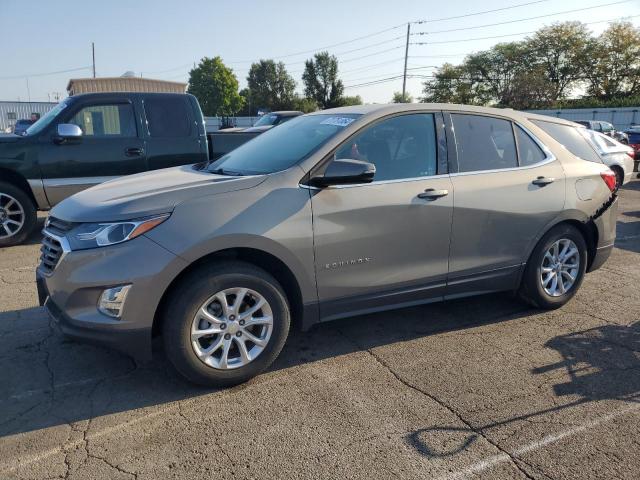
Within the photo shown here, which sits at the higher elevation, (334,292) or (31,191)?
(31,191)

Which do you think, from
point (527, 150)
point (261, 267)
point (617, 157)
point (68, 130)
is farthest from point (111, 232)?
point (617, 157)

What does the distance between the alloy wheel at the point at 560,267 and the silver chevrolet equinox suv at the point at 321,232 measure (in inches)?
0.7

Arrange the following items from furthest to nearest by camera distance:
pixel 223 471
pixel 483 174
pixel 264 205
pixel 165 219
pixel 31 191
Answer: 1. pixel 31 191
2. pixel 483 174
3. pixel 264 205
4. pixel 165 219
5. pixel 223 471

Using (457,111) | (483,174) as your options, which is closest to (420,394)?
(483,174)

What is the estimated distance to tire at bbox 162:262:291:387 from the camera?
10.0 ft

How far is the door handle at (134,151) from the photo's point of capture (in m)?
7.21

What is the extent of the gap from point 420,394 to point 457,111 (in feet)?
7.51

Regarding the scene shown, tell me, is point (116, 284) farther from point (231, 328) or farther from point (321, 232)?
point (321, 232)

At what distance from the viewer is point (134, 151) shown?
7.24 m

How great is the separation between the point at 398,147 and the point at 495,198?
94cm

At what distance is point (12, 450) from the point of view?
265 cm

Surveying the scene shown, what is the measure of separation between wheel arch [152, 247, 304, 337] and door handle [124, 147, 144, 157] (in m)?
4.63

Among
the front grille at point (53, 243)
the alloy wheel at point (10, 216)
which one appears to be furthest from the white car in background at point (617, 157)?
the alloy wheel at point (10, 216)

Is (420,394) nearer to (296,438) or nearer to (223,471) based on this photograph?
(296,438)
